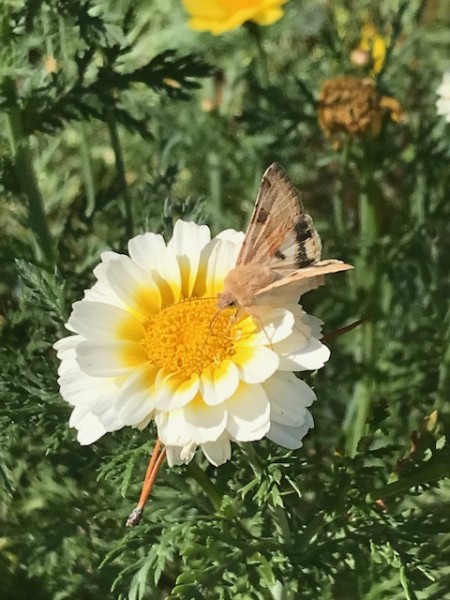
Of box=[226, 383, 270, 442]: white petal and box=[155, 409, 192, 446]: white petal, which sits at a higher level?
box=[226, 383, 270, 442]: white petal

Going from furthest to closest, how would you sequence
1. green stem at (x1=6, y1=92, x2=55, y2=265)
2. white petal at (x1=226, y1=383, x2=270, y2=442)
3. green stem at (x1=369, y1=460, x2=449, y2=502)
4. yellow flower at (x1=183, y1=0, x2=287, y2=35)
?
yellow flower at (x1=183, y1=0, x2=287, y2=35), green stem at (x1=6, y1=92, x2=55, y2=265), green stem at (x1=369, y1=460, x2=449, y2=502), white petal at (x1=226, y1=383, x2=270, y2=442)

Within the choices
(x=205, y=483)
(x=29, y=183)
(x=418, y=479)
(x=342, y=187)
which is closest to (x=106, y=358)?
(x=205, y=483)

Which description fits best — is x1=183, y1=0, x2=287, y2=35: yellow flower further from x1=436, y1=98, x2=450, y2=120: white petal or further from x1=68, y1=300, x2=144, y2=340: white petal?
x1=68, y1=300, x2=144, y2=340: white petal

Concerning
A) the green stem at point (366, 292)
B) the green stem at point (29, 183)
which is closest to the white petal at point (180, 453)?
the green stem at point (29, 183)

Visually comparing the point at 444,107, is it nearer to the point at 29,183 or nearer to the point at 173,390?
the point at 29,183

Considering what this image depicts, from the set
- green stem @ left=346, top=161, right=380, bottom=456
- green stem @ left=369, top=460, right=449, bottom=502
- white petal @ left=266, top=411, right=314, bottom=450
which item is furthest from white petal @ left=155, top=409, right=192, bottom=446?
green stem @ left=346, top=161, right=380, bottom=456

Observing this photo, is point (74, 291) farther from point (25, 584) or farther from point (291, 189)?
point (291, 189)
